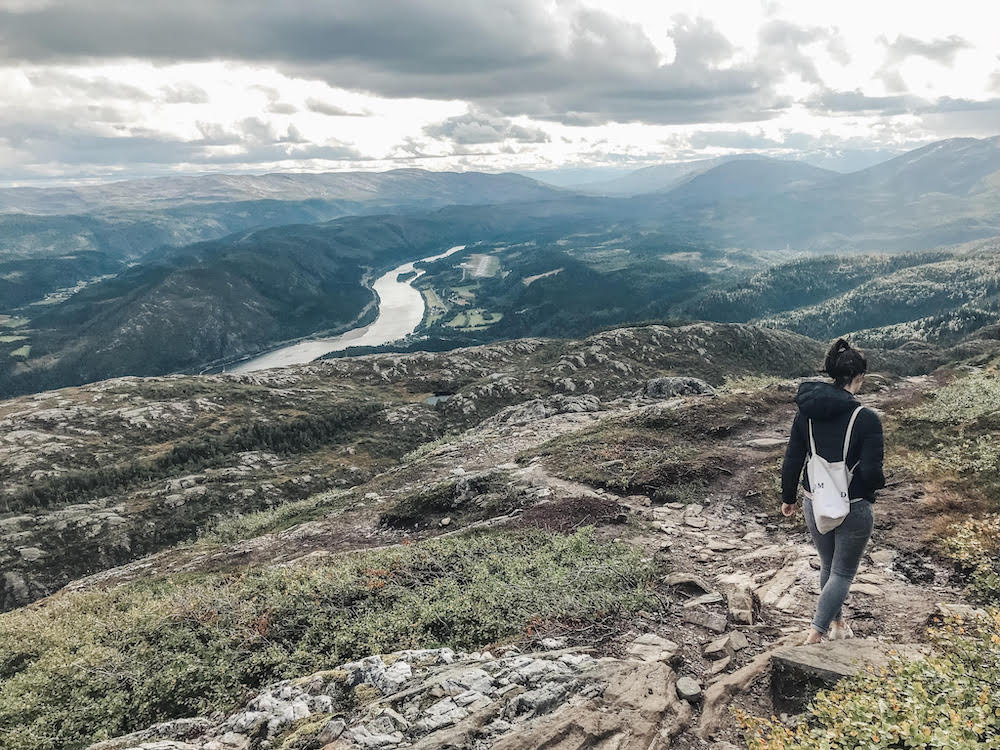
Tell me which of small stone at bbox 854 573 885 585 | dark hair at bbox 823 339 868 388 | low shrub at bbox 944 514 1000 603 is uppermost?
dark hair at bbox 823 339 868 388

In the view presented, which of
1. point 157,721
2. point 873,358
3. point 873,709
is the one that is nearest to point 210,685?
point 157,721

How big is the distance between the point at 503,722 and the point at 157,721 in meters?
9.12

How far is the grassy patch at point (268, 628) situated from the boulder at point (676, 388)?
5665 centimetres

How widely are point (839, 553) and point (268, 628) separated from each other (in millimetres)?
13860

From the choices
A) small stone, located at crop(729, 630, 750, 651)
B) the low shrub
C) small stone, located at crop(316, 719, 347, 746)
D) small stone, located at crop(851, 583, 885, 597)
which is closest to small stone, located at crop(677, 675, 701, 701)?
small stone, located at crop(729, 630, 750, 651)

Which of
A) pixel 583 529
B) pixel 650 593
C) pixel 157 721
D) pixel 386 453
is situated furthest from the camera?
pixel 386 453

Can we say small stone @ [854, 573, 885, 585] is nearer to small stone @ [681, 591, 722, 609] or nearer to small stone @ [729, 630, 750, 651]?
small stone @ [681, 591, 722, 609]

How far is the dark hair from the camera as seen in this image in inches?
344

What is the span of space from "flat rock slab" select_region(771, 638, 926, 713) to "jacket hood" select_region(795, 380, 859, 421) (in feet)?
12.1

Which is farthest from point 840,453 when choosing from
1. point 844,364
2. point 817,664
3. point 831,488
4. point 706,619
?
point 706,619

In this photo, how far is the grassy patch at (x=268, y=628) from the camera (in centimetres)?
1245

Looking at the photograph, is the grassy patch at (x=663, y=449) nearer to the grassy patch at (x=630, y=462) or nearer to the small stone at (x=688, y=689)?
the grassy patch at (x=630, y=462)

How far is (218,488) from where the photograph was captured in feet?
219

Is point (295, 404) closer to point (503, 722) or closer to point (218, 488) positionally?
point (218, 488)
